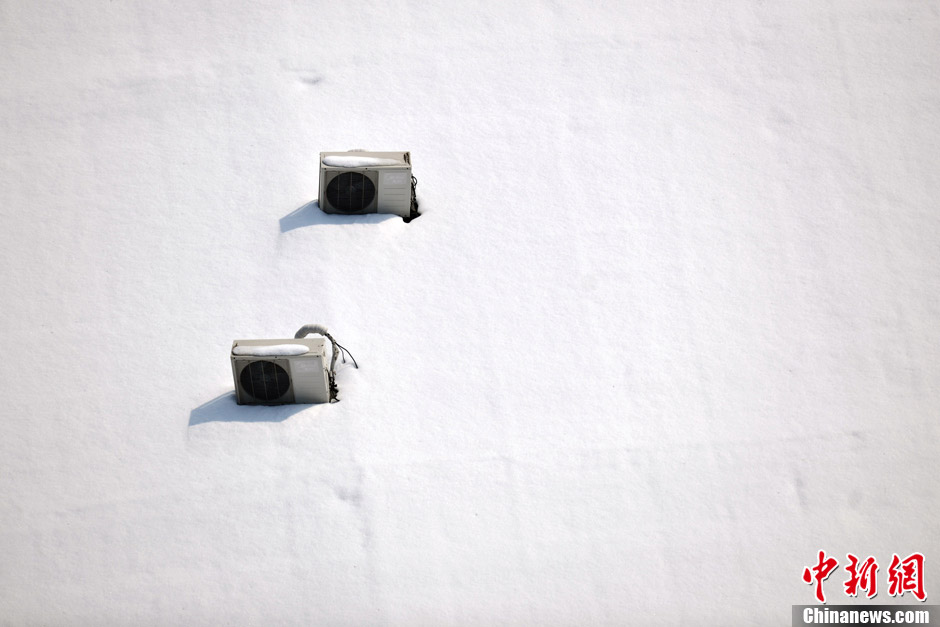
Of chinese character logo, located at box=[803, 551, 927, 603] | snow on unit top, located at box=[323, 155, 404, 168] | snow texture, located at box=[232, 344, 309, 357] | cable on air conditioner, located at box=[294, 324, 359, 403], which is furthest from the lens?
snow on unit top, located at box=[323, 155, 404, 168]

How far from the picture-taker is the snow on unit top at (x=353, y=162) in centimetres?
859

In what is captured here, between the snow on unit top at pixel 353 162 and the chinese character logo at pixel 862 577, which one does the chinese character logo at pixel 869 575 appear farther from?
the snow on unit top at pixel 353 162

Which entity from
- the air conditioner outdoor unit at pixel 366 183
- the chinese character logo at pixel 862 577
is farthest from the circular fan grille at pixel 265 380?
the chinese character logo at pixel 862 577

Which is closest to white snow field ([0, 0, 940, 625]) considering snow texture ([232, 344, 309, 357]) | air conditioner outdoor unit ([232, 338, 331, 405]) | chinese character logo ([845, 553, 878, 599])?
chinese character logo ([845, 553, 878, 599])

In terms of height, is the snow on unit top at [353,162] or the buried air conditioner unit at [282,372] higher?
the snow on unit top at [353,162]

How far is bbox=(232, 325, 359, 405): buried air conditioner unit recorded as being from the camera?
7270 millimetres

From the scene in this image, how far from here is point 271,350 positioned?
286 inches

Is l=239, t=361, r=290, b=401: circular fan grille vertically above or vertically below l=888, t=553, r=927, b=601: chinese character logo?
above

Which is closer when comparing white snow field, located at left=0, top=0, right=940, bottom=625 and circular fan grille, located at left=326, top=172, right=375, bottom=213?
white snow field, located at left=0, top=0, right=940, bottom=625

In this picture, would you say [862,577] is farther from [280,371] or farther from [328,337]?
[280,371]

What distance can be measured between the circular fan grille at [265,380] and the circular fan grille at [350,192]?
2.01 metres

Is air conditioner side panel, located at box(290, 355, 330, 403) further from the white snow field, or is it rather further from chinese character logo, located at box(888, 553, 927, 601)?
chinese character logo, located at box(888, 553, 927, 601)

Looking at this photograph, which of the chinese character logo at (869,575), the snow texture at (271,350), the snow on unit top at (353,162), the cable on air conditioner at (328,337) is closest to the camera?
the chinese character logo at (869,575)

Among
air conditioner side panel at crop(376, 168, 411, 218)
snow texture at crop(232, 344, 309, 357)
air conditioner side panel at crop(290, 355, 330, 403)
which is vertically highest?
air conditioner side panel at crop(376, 168, 411, 218)
